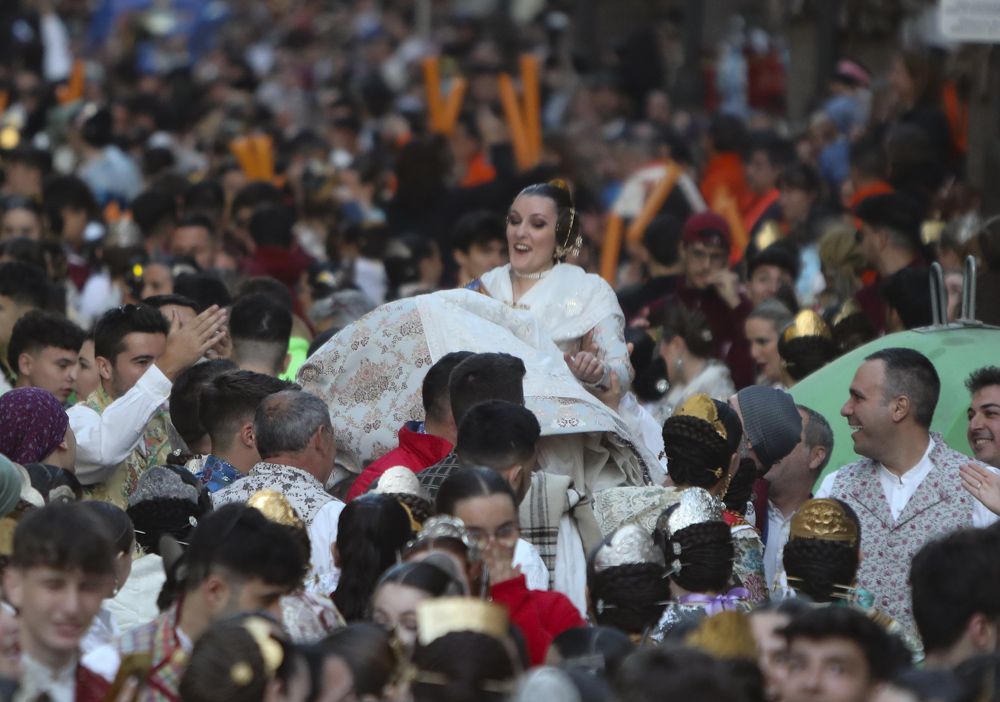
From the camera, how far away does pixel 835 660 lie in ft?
17.1

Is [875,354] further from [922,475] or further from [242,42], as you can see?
[242,42]

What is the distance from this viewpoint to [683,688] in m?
4.52

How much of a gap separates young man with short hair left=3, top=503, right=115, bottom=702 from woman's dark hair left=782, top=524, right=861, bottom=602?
83.8 inches

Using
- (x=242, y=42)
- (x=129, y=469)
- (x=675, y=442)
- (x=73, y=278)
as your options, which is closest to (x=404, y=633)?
(x=675, y=442)

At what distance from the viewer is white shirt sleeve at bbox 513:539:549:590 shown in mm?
6652

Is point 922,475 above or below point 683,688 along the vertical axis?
below

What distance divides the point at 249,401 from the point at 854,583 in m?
2.51

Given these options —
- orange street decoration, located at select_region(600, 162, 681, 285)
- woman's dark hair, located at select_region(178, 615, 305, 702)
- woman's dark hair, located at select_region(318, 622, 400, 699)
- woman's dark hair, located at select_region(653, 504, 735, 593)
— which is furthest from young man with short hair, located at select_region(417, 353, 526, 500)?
orange street decoration, located at select_region(600, 162, 681, 285)

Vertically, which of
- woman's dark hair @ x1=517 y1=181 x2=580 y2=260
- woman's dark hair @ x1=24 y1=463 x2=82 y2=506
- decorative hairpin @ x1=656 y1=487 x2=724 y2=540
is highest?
woman's dark hair @ x1=517 y1=181 x2=580 y2=260

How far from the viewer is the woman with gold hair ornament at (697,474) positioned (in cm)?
699

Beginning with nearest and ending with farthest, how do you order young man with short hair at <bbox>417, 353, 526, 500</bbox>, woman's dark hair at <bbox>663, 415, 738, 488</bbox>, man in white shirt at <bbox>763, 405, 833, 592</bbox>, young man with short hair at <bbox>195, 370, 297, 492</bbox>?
woman's dark hair at <bbox>663, 415, 738, 488</bbox>
young man with short hair at <bbox>417, 353, 526, 500</bbox>
young man with short hair at <bbox>195, 370, 297, 492</bbox>
man in white shirt at <bbox>763, 405, 833, 592</bbox>

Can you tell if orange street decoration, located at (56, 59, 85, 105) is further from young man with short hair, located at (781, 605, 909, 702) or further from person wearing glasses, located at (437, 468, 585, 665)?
young man with short hair, located at (781, 605, 909, 702)

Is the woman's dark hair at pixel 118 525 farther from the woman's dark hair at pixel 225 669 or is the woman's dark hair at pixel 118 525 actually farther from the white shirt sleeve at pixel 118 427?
the white shirt sleeve at pixel 118 427

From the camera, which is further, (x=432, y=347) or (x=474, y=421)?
(x=432, y=347)
